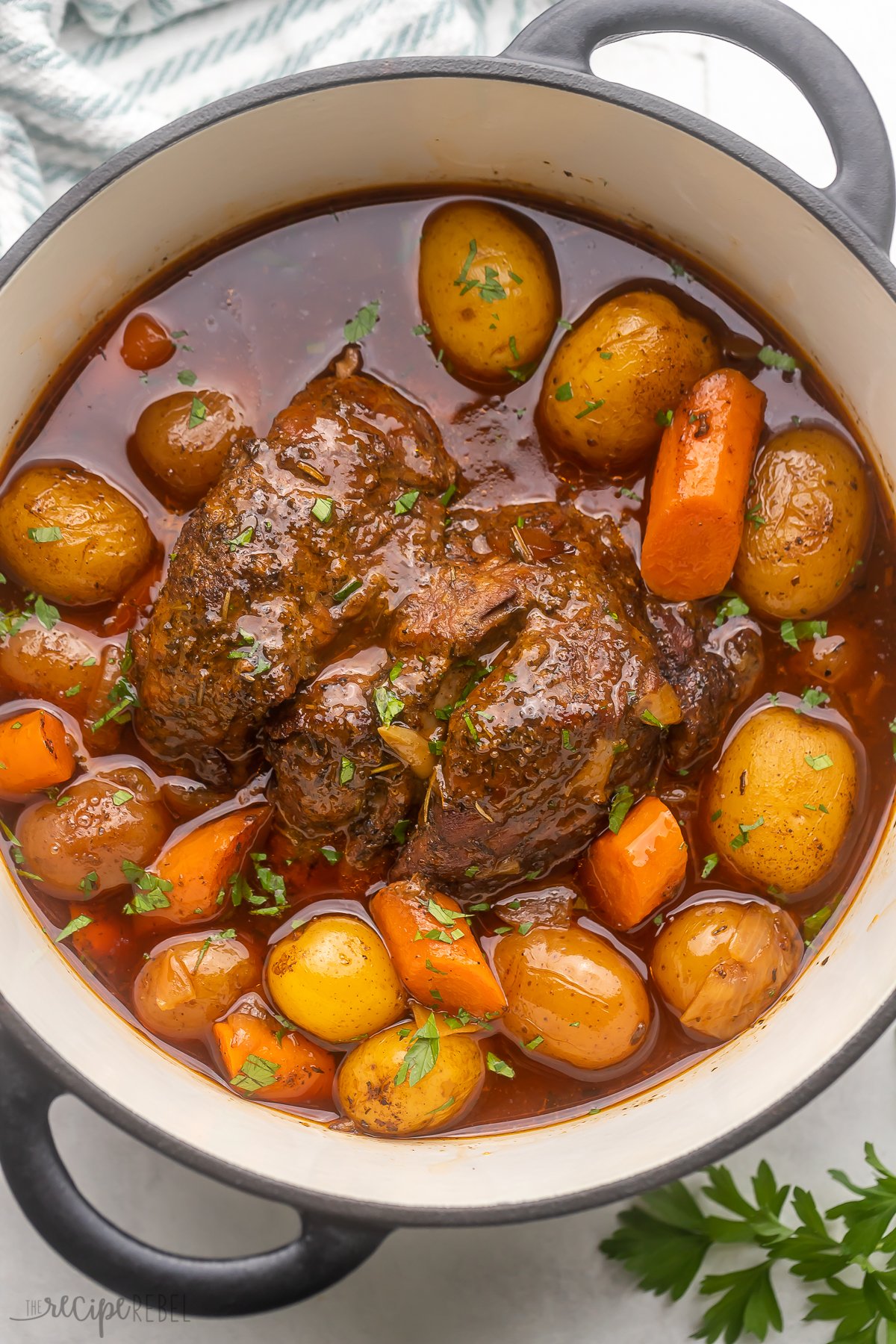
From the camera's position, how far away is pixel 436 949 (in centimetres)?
203

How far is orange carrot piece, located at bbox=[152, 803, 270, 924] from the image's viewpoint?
2.10 metres

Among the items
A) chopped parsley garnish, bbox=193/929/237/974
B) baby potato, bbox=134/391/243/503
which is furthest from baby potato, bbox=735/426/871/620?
chopped parsley garnish, bbox=193/929/237/974

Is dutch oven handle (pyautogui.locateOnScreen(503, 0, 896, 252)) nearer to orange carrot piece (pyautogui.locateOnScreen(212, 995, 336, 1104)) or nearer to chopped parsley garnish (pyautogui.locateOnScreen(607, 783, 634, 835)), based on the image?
chopped parsley garnish (pyautogui.locateOnScreen(607, 783, 634, 835))

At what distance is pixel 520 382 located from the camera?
218 cm

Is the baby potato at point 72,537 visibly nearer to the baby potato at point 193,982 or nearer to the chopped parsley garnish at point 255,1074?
the baby potato at point 193,982

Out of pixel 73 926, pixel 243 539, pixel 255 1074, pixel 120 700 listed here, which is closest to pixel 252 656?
pixel 243 539

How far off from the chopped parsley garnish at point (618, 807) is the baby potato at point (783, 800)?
0.64ft

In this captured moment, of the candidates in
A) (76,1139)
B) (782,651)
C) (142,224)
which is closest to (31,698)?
(142,224)

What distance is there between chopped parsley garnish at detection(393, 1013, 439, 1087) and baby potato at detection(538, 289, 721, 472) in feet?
3.85

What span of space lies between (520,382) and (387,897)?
1065 millimetres

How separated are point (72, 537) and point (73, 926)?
78 centimetres

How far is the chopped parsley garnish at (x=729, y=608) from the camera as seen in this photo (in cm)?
215

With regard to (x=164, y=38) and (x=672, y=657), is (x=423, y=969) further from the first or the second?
(x=164, y=38)

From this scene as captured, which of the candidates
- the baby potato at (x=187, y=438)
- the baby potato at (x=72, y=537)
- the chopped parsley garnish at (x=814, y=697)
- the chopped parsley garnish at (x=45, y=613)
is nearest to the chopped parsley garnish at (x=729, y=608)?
the chopped parsley garnish at (x=814, y=697)
